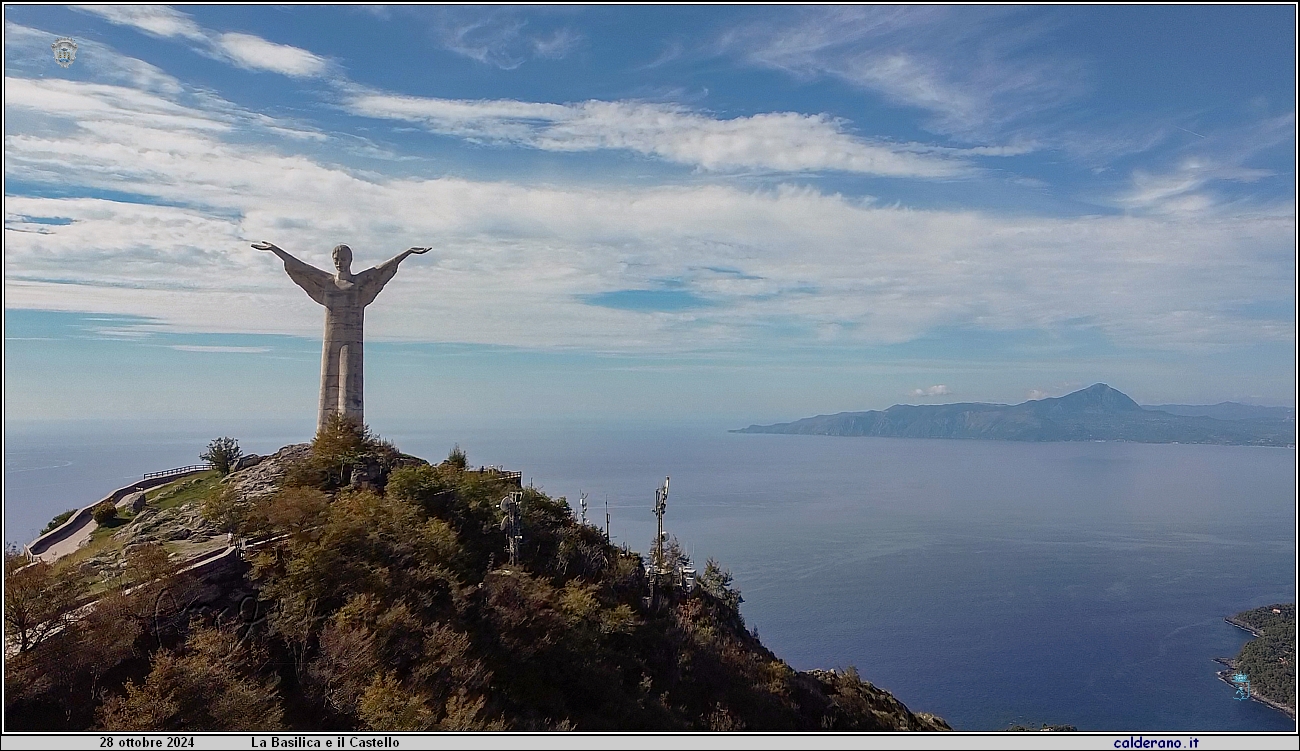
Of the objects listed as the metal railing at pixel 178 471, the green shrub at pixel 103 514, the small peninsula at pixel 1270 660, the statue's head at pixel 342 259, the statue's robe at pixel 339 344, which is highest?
the statue's head at pixel 342 259

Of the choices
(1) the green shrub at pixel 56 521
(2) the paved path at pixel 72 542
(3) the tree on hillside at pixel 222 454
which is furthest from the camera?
(3) the tree on hillside at pixel 222 454

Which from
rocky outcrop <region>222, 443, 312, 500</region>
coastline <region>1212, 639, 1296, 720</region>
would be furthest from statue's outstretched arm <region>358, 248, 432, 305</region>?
coastline <region>1212, 639, 1296, 720</region>

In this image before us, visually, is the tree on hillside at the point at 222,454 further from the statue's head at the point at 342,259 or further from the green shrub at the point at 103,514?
the statue's head at the point at 342,259

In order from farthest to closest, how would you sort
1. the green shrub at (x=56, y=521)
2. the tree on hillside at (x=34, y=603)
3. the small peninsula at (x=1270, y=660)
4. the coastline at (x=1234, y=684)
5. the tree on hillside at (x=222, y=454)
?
the small peninsula at (x=1270, y=660) → the coastline at (x=1234, y=684) → the tree on hillside at (x=222, y=454) → the green shrub at (x=56, y=521) → the tree on hillside at (x=34, y=603)

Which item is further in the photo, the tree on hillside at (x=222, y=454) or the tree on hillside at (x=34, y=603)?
the tree on hillside at (x=222, y=454)

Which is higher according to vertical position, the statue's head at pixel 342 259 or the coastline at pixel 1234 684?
the statue's head at pixel 342 259

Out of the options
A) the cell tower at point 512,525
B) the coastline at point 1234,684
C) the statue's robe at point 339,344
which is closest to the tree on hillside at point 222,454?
the statue's robe at point 339,344

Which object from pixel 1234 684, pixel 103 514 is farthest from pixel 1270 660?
pixel 103 514

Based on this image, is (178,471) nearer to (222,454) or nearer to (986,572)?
(222,454)
